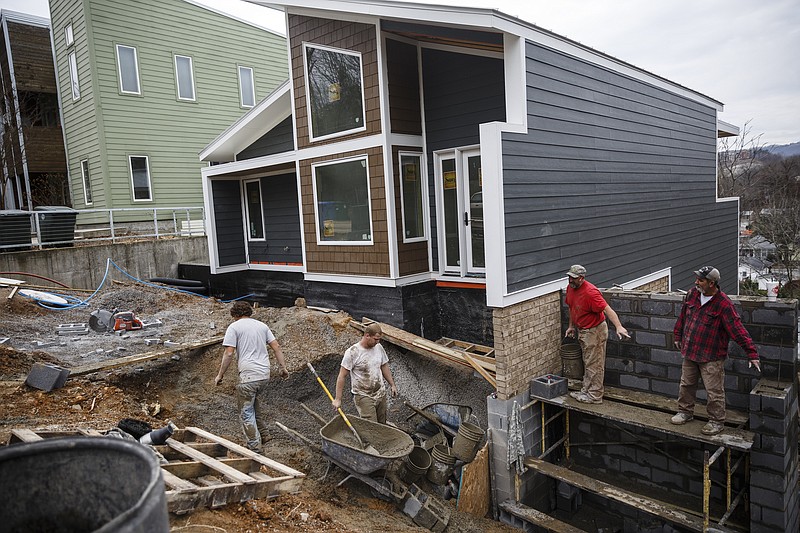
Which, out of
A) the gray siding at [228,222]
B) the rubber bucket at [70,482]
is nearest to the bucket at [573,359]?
the rubber bucket at [70,482]

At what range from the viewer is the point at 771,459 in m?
5.84

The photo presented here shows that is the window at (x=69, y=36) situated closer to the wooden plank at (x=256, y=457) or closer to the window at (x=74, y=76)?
the window at (x=74, y=76)

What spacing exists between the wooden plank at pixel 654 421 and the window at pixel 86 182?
1902 cm

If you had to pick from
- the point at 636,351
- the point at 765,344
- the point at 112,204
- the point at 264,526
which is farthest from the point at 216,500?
the point at 112,204

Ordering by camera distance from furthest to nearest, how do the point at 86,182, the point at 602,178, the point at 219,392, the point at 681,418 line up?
the point at 86,182 < the point at 602,178 < the point at 219,392 < the point at 681,418

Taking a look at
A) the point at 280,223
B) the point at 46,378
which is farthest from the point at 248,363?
the point at 280,223

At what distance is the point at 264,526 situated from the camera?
4887 mm

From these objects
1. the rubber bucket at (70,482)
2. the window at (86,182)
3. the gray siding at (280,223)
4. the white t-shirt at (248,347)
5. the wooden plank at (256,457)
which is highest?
the window at (86,182)

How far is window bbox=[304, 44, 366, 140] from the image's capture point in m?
10.0

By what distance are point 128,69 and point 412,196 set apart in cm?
1466

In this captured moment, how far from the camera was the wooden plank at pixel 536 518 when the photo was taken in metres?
7.13

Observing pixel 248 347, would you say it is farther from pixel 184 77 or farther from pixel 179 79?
pixel 184 77

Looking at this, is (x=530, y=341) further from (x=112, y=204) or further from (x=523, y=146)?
(x=112, y=204)

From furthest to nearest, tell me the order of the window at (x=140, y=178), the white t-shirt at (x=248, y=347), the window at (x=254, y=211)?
the window at (x=140, y=178), the window at (x=254, y=211), the white t-shirt at (x=248, y=347)
